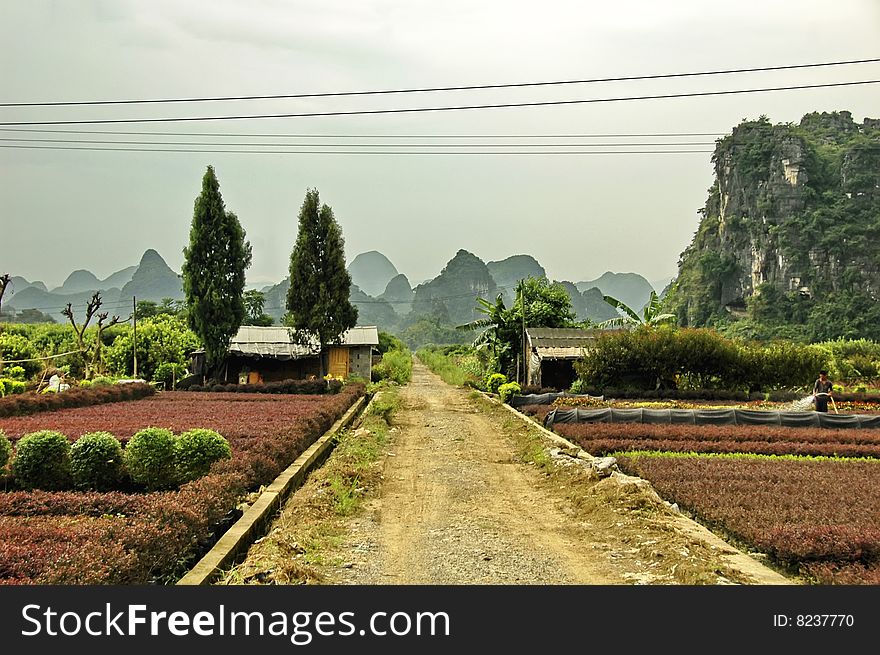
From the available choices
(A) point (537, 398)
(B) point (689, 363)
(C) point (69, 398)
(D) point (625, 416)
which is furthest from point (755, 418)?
(C) point (69, 398)

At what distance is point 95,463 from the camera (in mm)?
8516

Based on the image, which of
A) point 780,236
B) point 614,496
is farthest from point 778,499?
point 780,236

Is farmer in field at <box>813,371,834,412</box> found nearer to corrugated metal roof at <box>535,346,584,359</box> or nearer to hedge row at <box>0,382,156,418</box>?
corrugated metal roof at <box>535,346,584,359</box>

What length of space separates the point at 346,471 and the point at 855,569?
691cm

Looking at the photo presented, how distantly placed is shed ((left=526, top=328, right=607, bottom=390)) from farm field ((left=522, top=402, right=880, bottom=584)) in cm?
1222

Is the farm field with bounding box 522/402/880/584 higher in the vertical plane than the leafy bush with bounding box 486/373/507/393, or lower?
lower

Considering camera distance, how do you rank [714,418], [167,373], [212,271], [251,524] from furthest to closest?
1. [212,271]
2. [167,373]
3. [714,418]
4. [251,524]

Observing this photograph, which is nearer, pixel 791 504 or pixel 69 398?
pixel 791 504

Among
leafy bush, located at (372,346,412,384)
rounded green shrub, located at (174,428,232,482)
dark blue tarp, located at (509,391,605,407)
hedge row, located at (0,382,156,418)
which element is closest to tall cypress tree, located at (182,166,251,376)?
hedge row, located at (0,382,156,418)

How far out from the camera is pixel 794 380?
92.3 ft

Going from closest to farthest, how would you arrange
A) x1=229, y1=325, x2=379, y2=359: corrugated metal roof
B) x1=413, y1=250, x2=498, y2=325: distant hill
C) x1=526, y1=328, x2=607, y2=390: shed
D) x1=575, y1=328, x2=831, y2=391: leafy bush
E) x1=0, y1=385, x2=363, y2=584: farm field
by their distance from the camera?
x1=0, y1=385, x2=363, y2=584: farm field < x1=575, y1=328, x2=831, y2=391: leafy bush < x1=526, y1=328, x2=607, y2=390: shed < x1=229, y1=325, x2=379, y2=359: corrugated metal roof < x1=413, y1=250, x2=498, y2=325: distant hill

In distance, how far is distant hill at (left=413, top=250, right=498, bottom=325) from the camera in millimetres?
169375

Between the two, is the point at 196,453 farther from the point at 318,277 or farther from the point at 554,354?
the point at 318,277

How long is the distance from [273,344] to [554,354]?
14.9m
